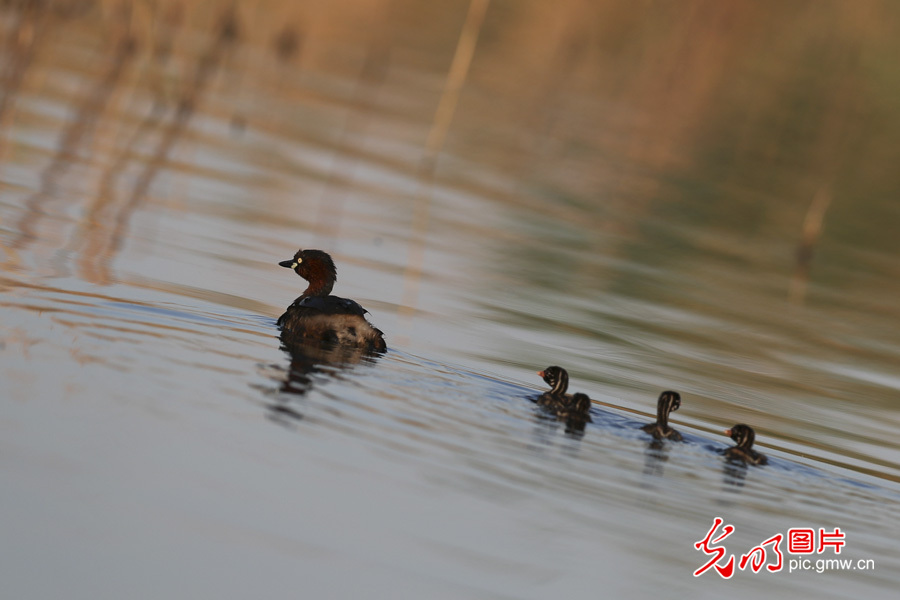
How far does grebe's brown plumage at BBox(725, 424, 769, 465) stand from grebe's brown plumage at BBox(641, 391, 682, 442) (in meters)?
0.36

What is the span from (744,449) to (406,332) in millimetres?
3152

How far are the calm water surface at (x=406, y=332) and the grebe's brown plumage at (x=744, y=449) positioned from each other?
153 mm

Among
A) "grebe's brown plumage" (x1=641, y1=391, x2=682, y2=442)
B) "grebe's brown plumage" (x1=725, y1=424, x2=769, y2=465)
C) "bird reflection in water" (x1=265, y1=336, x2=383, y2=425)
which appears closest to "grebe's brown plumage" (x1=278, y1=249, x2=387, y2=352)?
"bird reflection in water" (x1=265, y1=336, x2=383, y2=425)

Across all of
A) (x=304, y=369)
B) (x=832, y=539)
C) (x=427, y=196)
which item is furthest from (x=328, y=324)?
(x=427, y=196)

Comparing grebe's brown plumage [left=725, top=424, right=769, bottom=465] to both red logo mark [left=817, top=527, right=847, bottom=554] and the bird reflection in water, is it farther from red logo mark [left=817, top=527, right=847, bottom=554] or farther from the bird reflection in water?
the bird reflection in water

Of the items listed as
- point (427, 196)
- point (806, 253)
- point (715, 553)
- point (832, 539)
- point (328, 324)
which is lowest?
point (715, 553)

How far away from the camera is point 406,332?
11.0 metres

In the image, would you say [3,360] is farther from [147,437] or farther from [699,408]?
[699,408]

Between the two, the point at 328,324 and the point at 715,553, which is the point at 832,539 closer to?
the point at 715,553

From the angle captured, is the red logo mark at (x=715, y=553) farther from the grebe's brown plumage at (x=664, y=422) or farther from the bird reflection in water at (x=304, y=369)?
the bird reflection in water at (x=304, y=369)

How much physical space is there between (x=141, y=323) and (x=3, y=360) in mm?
1464

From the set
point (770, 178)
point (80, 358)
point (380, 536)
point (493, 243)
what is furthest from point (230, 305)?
point (770, 178)

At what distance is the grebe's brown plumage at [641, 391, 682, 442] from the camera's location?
29.1 feet

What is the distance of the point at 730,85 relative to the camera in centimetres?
3712
